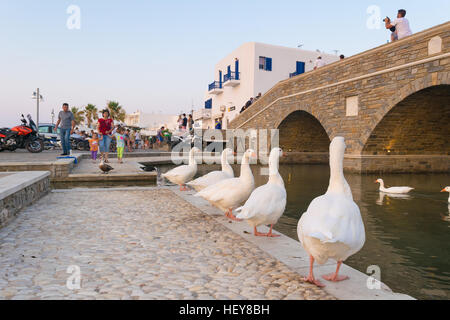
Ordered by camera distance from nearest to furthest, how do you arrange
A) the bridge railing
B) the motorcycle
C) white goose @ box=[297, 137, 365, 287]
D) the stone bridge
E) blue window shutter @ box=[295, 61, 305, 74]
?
1. white goose @ box=[297, 137, 365, 287]
2. the bridge railing
3. the stone bridge
4. the motorcycle
5. blue window shutter @ box=[295, 61, 305, 74]

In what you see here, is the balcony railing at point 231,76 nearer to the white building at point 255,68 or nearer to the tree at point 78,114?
the white building at point 255,68

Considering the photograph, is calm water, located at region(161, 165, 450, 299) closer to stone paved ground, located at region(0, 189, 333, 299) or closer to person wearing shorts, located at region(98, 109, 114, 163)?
stone paved ground, located at region(0, 189, 333, 299)

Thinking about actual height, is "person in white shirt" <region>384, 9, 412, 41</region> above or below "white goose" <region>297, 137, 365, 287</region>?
above

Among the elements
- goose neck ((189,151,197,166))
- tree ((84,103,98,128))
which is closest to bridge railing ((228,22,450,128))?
goose neck ((189,151,197,166))

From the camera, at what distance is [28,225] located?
4.28 metres

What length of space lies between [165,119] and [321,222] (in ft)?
279

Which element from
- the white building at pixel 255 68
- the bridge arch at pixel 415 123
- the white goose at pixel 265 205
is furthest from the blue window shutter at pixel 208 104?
the white goose at pixel 265 205

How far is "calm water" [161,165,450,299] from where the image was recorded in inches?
133

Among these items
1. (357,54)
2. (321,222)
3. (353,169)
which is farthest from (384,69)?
(321,222)

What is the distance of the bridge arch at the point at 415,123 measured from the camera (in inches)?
471

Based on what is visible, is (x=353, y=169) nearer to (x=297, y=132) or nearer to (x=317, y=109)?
(x=317, y=109)

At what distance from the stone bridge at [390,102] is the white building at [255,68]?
1409 centimetres

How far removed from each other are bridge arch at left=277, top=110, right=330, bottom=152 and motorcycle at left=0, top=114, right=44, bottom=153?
13.6 meters

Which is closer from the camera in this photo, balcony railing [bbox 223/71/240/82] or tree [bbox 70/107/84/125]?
balcony railing [bbox 223/71/240/82]
